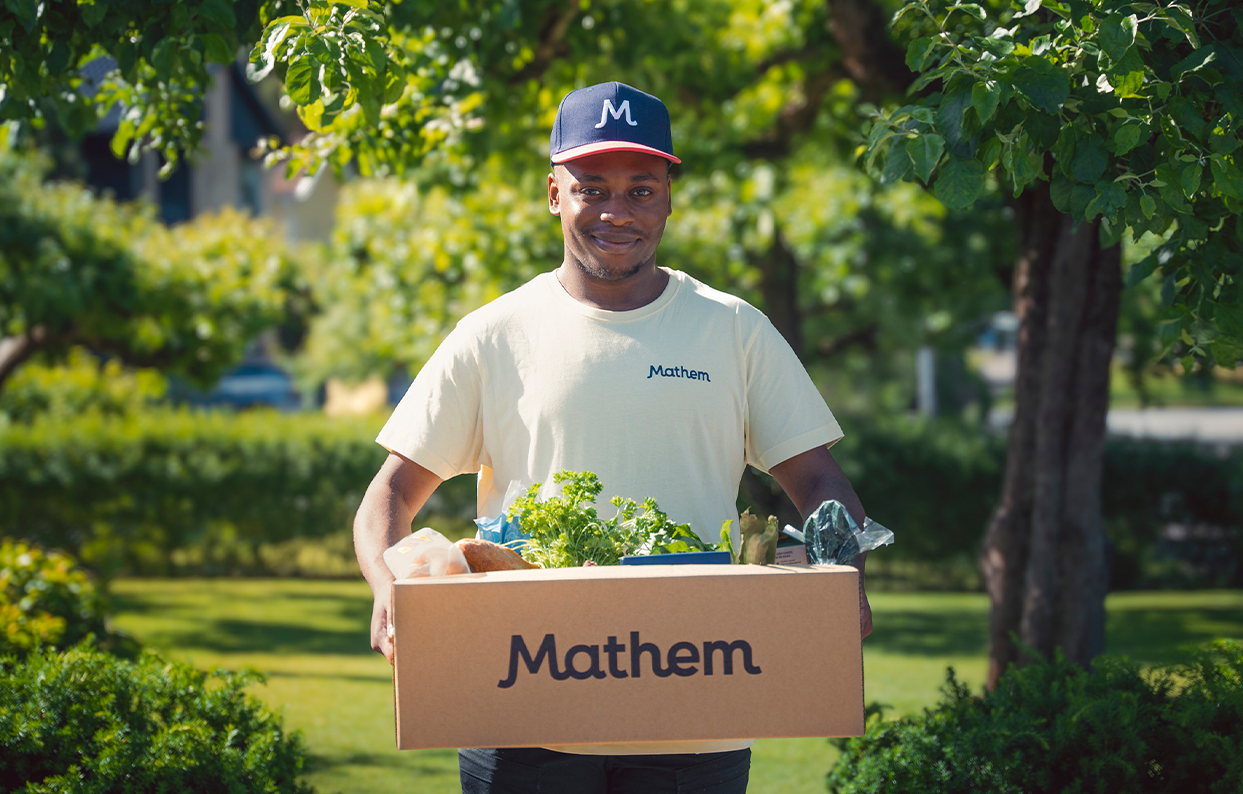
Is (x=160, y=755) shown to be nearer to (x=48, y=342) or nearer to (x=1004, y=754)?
(x=1004, y=754)

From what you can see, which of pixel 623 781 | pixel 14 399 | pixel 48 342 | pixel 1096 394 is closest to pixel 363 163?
pixel 623 781

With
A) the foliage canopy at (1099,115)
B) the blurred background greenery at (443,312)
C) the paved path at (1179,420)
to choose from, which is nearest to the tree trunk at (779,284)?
the blurred background greenery at (443,312)

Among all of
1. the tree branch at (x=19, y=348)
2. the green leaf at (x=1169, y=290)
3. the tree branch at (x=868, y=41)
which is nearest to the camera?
the green leaf at (x=1169, y=290)

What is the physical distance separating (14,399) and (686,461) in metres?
13.9

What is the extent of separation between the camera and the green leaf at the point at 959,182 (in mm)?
2482

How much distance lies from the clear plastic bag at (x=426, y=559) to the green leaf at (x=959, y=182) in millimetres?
1394

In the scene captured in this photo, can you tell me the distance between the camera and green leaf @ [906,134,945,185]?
2.38 metres

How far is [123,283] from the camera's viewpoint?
8523mm

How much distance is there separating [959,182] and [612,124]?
85cm

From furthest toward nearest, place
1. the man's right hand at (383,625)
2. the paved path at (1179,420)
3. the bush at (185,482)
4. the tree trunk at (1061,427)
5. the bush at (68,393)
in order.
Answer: the paved path at (1179,420) → the bush at (68,393) → the bush at (185,482) → the tree trunk at (1061,427) → the man's right hand at (383,625)

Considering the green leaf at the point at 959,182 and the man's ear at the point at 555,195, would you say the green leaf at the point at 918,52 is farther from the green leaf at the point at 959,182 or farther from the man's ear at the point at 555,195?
the man's ear at the point at 555,195

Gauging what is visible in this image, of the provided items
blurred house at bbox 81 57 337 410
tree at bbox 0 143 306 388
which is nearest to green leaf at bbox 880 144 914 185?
tree at bbox 0 143 306 388

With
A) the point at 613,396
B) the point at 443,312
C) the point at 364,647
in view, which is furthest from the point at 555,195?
→ the point at 443,312

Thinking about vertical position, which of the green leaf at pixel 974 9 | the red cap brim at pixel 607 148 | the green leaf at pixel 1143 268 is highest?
the green leaf at pixel 974 9
